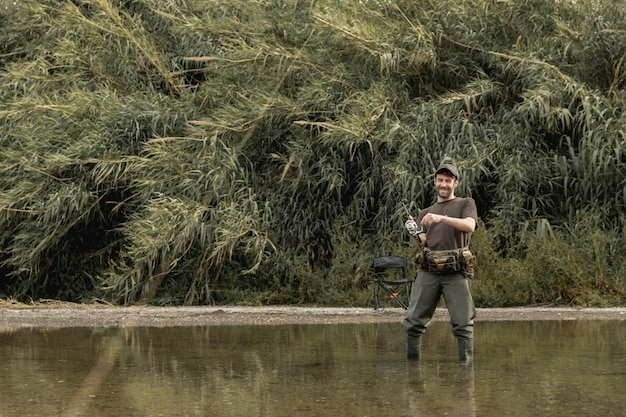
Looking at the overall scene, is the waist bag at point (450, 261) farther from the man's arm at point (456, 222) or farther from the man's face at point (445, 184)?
the man's face at point (445, 184)

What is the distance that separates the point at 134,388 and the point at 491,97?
35.8 feet

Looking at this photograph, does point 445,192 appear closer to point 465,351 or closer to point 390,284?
point 465,351

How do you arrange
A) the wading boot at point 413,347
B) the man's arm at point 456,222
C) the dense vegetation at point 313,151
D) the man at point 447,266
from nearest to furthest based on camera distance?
the man's arm at point 456,222 → the man at point 447,266 → the wading boot at point 413,347 → the dense vegetation at point 313,151

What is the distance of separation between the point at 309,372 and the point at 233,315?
19.5 ft

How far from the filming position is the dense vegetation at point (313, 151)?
57.4 feet

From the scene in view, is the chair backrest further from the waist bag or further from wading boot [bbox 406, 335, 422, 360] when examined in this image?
the waist bag

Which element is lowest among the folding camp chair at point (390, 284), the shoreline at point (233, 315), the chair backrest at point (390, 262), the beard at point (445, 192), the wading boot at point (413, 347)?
the wading boot at point (413, 347)

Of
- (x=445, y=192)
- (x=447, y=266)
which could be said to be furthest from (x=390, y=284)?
(x=447, y=266)

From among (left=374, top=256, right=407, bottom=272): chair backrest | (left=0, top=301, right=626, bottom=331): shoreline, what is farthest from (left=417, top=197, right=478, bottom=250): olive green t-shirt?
(left=374, top=256, right=407, bottom=272): chair backrest

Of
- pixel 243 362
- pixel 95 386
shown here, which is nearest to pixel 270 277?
pixel 243 362

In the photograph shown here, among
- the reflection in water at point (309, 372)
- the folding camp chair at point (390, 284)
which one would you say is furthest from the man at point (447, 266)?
the folding camp chair at point (390, 284)

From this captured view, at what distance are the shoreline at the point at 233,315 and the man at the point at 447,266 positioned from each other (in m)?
4.35

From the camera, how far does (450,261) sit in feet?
34.8

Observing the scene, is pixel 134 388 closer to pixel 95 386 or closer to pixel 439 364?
pixel 95 386
